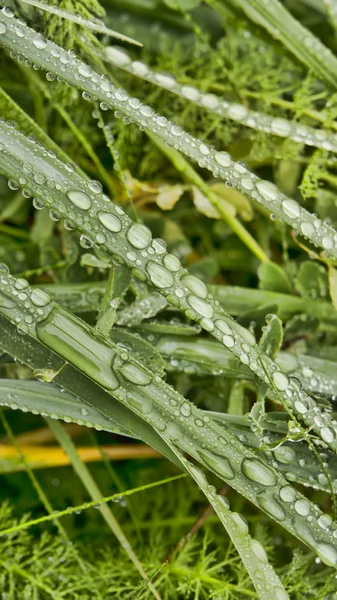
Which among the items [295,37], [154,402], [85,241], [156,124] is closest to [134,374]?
[154,402]

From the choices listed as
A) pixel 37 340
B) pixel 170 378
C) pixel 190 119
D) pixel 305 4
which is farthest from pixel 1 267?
pixel 305 4

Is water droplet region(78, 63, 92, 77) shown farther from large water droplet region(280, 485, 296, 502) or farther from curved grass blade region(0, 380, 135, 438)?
large water droplet region(280, 485, 296, 502)

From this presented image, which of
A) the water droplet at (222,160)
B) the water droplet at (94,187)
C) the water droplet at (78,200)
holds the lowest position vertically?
the water droplet at (78,200)

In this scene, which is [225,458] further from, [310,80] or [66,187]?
[310,80]

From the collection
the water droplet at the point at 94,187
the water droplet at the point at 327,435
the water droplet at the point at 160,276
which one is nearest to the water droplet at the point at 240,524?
the water droplet at the point at 327,435

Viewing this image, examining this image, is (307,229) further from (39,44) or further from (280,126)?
(39,44)

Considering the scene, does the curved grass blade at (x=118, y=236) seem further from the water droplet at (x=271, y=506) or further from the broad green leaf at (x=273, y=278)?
the broad green leaf at (x=273, y=278)

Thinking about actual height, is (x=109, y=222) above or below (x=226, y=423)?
above
